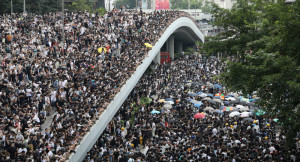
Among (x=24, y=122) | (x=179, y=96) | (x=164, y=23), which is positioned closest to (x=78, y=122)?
(x=24, y=122)

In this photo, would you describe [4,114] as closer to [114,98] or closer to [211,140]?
[114,98]

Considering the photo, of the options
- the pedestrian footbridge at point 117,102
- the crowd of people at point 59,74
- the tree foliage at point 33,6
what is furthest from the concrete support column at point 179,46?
the crowd of people at point 59,74

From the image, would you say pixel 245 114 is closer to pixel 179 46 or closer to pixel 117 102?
pixel 117 102

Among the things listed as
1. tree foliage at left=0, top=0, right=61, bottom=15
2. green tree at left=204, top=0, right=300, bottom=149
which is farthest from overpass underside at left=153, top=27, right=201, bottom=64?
green tree at left=204, top=0, right=300, bottom=149

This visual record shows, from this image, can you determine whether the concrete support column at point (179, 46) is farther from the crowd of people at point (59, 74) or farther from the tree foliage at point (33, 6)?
the crowd of people at point (59, 74)

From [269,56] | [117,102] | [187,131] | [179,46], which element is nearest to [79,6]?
[179,46]
